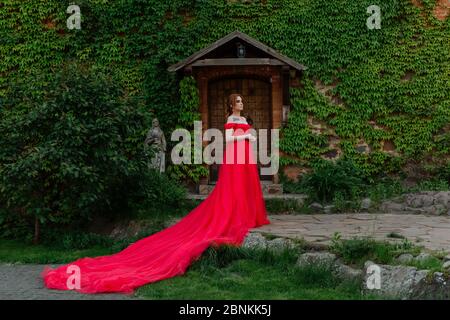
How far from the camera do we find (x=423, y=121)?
12.3 metres

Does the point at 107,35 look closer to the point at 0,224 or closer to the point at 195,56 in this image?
the point at 195,56

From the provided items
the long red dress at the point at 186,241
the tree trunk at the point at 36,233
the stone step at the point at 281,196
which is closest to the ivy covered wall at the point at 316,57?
the stone step at the point at 281,196

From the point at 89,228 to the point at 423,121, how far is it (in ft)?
26.0

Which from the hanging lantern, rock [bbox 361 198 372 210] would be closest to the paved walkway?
rock [bbox 361 198 372 210]

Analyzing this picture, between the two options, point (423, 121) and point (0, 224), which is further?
point (423, 121)

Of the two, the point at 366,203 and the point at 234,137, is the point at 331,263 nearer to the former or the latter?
the point at 234,137

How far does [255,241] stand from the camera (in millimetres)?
7227

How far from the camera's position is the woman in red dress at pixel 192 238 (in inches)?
243

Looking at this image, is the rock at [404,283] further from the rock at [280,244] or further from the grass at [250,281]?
the rock at [280,244]

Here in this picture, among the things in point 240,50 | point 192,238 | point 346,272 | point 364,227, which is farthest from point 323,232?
point 240,50

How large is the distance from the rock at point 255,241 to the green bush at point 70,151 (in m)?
2.75

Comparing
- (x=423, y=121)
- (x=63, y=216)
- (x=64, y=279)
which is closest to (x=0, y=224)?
(x=63, y=216)

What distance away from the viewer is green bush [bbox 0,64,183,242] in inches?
339
